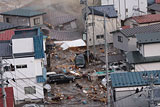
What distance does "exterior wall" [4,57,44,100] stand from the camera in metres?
15.8

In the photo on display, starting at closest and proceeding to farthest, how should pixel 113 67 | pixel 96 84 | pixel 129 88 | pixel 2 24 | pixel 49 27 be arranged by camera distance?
pixel 129 88 → pixel 96 84 → pixel 113 67 → pixel 2 24 → pixel 49 27

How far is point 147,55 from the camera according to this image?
54.2 ft

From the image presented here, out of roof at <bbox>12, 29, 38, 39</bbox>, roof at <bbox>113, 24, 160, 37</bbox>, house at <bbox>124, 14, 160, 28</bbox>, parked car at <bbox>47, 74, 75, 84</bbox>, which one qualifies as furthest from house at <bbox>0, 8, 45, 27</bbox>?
parked car at <bbox>47, 74, 75, 84</bbox>

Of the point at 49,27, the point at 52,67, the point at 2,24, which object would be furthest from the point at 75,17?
the point at 52,67

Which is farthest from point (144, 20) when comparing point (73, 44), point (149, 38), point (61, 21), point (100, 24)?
point (149, 38)

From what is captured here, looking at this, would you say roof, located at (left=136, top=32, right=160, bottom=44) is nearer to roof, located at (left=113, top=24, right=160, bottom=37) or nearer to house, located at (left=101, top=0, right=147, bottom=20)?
roof, located at (left=113, top=24, right=160, bottom=37)

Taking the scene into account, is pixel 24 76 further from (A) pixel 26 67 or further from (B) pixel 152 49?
(B) pixel 152 49

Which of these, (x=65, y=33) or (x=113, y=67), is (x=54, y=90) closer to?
(x=113, y=67)

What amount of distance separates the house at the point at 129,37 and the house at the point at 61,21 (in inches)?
237

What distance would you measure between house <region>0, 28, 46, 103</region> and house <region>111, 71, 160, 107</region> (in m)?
3.98

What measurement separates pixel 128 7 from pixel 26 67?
11.4 metres

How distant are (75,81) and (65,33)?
6.80 meters

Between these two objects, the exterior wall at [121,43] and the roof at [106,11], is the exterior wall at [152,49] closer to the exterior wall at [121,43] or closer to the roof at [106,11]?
the exterior wall at [121,43]

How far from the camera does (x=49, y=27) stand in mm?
25312
